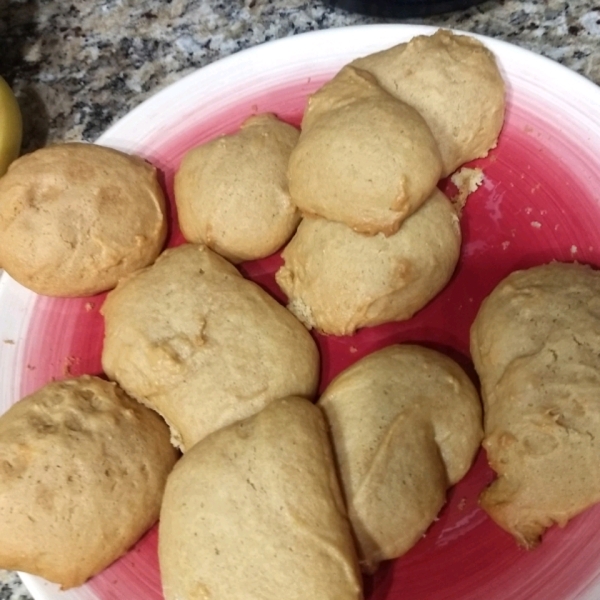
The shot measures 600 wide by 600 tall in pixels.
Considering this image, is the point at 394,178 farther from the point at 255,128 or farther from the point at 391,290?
the point at 255,128

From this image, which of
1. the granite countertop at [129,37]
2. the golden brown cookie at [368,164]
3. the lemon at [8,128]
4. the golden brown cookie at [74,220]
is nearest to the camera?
the golden brown cookie at [368,164]

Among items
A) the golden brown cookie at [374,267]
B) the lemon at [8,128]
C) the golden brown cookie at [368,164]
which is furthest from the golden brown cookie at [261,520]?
the lemon at [8,128]

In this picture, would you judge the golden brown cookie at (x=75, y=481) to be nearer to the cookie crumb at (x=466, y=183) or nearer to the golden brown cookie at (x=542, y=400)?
the golden brown cookie at (x=542, y=400)

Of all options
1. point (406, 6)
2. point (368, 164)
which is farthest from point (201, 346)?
point (406, 6)

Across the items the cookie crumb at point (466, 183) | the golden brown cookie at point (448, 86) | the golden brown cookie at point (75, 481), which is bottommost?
the golden brown cookie at point (75, 481)

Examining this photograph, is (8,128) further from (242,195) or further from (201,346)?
(201,346)

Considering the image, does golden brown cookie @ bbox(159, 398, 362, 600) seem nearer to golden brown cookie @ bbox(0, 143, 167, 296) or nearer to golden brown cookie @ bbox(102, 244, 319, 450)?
golden brown cookie @ bbox(102, 244, 319, 450)
